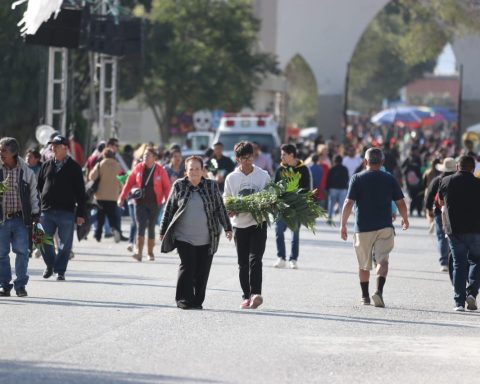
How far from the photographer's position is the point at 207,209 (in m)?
13.8

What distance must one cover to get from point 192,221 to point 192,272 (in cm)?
50

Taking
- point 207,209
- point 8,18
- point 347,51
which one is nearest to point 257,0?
Result: point 347,51

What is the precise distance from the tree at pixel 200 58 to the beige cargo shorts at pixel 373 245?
130ft

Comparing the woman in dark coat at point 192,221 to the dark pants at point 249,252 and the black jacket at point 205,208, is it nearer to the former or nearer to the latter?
the black jacket at point 205,208

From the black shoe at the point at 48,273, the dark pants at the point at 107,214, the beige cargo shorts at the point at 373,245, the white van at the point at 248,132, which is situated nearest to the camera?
the beige cargo shorts at the point at 373,245

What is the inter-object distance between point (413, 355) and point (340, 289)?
5847 mm

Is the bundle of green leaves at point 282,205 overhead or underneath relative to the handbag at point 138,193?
overhead

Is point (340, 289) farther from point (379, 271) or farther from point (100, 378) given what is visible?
point (100, 378)

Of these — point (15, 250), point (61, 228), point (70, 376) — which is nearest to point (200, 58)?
point (61, 228)

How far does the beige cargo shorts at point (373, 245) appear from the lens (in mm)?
14758

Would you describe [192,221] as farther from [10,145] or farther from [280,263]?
[280,263]

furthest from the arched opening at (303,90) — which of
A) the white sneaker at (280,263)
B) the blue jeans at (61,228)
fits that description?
the blue jeans at (61,228)

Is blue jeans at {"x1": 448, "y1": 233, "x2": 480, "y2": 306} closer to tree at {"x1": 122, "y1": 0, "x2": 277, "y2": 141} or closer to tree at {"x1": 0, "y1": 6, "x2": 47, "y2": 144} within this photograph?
tree at {"x1": 0, "y1": 6, "x2": 47, "y2": 144}

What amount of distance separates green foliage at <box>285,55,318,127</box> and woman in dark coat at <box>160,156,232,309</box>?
8585 cm
